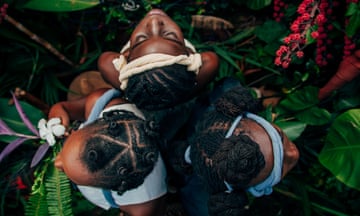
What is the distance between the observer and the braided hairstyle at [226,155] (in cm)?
82

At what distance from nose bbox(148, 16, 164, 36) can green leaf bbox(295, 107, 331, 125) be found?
0.77 m

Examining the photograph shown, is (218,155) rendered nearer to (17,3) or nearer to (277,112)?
(277,112)

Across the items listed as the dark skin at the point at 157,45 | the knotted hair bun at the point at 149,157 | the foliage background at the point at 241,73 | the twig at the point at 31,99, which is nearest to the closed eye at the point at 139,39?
the dark skin at the point at 157,45

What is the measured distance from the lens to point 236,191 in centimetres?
92

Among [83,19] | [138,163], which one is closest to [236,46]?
[83,19]

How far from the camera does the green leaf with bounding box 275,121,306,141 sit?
1537mm

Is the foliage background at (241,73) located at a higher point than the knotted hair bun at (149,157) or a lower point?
lower

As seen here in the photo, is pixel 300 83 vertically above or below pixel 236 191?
below

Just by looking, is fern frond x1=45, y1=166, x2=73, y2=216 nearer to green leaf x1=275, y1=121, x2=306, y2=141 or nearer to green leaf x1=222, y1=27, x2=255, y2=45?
green leaf x1=275, y1=121, x2=306, y2=141

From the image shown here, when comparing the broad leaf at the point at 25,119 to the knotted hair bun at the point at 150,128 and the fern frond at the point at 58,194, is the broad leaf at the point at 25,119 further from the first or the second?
the knotted hair bun at the point at 150,128

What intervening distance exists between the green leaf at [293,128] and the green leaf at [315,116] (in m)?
0.03

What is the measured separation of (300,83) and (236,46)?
1.45ft

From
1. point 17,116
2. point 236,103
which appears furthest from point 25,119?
point 236,103

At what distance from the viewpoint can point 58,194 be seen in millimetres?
1455
